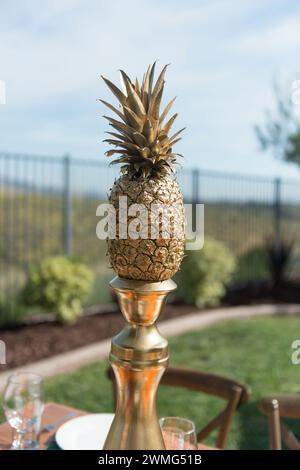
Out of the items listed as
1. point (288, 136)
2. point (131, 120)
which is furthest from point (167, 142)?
point (288, 136)

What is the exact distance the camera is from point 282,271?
38.8 feet

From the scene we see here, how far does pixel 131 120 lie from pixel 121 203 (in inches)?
8.2

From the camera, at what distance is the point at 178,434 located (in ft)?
5.38

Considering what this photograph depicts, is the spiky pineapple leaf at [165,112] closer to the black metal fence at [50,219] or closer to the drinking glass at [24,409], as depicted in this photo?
the drinking glass at [24,409]

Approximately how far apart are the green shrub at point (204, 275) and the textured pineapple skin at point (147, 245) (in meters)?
7.91

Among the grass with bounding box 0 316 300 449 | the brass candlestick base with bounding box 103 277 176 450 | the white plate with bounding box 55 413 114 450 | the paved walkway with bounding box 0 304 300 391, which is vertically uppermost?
the brass candlestick base with bounding box 103 277 176 450

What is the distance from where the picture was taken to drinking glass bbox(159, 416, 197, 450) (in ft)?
5.32

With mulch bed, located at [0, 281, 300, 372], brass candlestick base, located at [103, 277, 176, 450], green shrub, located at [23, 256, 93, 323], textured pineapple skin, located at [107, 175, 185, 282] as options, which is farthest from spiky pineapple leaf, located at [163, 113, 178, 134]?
green shrub, located at [23, 256, 93, 323]

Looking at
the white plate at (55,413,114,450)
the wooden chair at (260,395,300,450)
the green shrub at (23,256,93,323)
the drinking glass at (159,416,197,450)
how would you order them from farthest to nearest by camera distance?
the green shrub at (23,256,93,323), the wooden chair at (260,395,300,450), the white plate at (55,413,114,450), the drinking glass at (159,416,197,450)

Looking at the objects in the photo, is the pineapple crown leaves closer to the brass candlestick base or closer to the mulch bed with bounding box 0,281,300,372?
the brass candlestick base

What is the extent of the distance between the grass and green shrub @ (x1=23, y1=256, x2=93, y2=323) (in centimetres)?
152

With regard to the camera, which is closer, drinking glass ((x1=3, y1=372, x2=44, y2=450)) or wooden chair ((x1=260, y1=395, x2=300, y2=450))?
drinking glass ((x1=3, y1=372, x2=44, y2=450))
